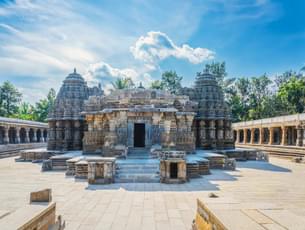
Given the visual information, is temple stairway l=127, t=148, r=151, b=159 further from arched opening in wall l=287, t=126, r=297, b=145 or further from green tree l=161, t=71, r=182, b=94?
green tree l=161, t=71, r=182, b=94

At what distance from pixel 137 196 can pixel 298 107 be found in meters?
32.7

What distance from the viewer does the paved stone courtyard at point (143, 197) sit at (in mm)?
4704

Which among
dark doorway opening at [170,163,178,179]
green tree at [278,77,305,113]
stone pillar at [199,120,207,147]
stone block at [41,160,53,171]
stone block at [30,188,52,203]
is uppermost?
green tree at [278,77,305,113]

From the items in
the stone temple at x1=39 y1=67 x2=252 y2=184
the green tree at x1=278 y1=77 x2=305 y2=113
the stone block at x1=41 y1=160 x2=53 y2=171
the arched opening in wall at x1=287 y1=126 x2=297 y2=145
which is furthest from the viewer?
the green tree at x1=278 y1=77 x2=305 y2=113

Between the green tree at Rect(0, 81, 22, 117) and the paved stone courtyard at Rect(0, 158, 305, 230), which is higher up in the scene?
the green tree at Rect(0, 81, 22, 117)

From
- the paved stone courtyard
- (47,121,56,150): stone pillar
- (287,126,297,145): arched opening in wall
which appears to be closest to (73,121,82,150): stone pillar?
(47,121,56,150): stone pillar

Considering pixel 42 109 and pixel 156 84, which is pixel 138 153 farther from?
pixel 42 109

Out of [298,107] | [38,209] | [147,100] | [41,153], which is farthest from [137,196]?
[298,107]

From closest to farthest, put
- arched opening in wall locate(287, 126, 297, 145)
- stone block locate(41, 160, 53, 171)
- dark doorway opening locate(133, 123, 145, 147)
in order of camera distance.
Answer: stone block locate(41, 160, 53, 171)
dark doorway opening locate(133, 123, 145, 147)
arched opening in wall locate(287, 126, 297, 145)

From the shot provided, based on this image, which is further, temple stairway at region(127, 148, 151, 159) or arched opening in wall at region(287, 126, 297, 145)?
arched opening in wall at region(287, 126, 297, 145)

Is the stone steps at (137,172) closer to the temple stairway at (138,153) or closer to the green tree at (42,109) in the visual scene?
the temple stairway at (138,153)

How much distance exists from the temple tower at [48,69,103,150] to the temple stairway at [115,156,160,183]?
8.85 metres

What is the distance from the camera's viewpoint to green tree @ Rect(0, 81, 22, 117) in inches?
1602

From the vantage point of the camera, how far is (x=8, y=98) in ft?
135
